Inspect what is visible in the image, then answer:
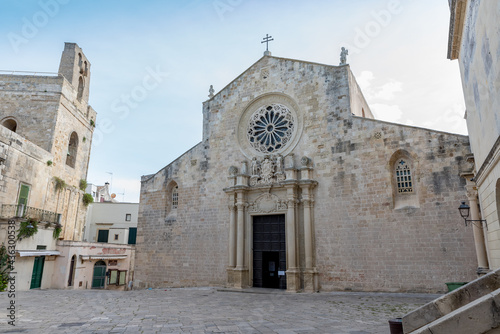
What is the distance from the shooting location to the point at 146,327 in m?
7.36

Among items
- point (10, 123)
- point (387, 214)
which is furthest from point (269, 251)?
point (10, 123)

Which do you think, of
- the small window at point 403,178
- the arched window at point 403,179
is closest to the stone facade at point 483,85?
the arched window at point 403,179

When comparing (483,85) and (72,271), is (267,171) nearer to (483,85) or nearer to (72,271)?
(483,85)

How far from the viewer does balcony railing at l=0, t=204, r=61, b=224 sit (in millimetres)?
17312

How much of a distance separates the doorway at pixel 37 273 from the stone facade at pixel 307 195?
6496 millimetres

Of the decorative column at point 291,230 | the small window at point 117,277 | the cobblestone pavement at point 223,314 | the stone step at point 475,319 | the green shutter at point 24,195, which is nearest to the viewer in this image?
the stone step at point 475,319

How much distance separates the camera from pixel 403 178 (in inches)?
539

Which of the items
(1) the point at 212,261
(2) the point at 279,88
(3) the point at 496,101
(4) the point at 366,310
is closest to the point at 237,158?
(2) the point at 279,88

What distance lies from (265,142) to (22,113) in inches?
654

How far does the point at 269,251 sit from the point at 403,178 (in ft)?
21.6

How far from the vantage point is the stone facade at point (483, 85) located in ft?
22.0

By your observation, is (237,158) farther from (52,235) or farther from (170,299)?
(52,235)

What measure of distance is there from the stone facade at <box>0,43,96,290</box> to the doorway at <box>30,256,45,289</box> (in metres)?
0.38

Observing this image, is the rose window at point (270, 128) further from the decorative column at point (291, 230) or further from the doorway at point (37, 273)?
the doorway at point (37, 273)
